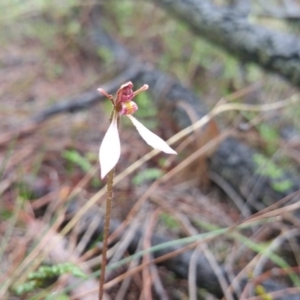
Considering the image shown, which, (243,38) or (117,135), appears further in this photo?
(243,38)

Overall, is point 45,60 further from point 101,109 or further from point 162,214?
point 162,214

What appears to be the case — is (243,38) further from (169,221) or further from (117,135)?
(117,135)


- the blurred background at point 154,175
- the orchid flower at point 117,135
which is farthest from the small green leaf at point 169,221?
the orchid flower at point 117,135

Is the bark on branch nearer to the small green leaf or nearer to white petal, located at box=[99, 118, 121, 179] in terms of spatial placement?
the small green leaf

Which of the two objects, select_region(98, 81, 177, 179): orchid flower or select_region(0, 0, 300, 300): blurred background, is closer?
select_region(98, 81, 177, 179): orchid flower

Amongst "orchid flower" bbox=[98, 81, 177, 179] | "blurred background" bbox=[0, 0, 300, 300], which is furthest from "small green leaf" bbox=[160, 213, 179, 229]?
"orchid flower" bbox=[98, 81, 177, 179]

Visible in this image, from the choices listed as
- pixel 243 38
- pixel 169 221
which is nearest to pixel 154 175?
pixel 169 221

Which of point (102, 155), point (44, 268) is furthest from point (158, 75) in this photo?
point (102, 155)
